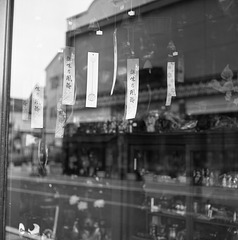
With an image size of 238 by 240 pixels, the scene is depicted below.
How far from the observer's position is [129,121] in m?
4.08

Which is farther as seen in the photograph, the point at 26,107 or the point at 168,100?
the point at 168,100

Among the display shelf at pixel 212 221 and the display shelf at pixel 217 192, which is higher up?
the display shelf at pixel 217 192

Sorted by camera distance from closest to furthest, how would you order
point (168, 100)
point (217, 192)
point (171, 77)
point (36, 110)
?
point (36, 110)
point (171, 77)
point (217, 192)
point (168, 100)

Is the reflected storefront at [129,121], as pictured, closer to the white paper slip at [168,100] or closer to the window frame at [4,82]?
the white paper slip at [168,100]

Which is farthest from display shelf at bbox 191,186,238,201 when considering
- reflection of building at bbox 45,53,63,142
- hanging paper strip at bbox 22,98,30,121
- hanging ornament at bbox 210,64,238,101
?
hanging paper strip at bbox 22,98,30,121

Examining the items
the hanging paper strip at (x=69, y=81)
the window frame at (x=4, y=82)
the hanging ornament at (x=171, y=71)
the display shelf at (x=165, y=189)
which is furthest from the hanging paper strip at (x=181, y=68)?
the window frame at (x=4, y=82)

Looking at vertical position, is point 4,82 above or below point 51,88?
below

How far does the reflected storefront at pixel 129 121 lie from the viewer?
255cm

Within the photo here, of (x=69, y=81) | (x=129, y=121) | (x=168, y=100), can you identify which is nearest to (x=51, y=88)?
(x=129, y=121)

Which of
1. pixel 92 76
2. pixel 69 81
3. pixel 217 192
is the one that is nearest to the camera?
pixel 92 76

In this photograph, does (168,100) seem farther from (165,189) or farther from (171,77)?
(165,189)

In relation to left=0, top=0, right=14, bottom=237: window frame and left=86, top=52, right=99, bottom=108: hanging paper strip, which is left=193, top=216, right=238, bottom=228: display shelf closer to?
left=86, top=52, right=99, bottom=108: hanging paper strip

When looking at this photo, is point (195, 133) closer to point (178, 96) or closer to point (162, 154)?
point (178, 96)

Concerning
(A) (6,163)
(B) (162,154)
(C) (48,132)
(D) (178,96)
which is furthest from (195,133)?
(A) (6,163)
